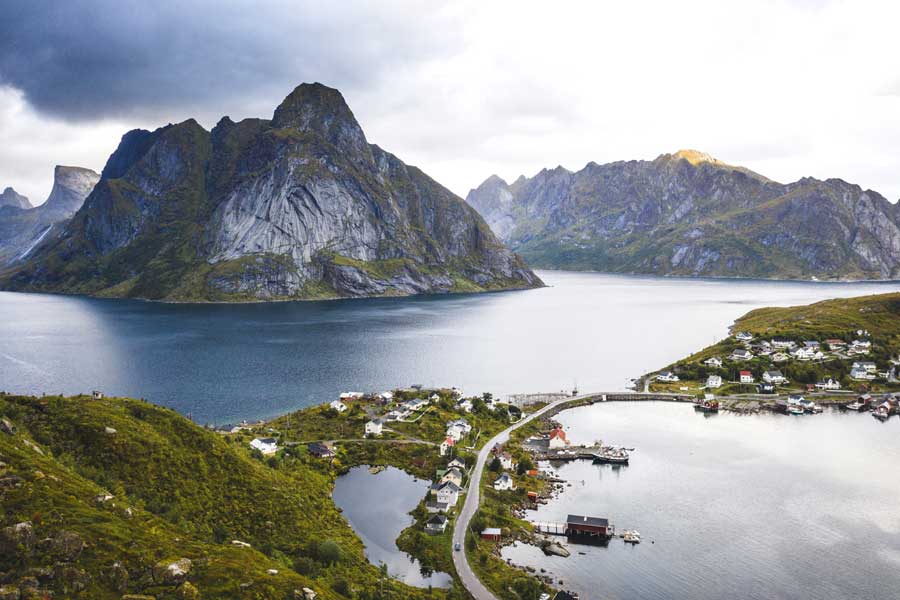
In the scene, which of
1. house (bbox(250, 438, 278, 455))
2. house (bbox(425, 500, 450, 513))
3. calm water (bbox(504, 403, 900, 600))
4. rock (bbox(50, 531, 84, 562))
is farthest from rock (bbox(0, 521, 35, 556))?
house (bbox(250, 438, 278, 455))

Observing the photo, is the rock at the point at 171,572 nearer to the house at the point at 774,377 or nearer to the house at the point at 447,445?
the house at the point at 447,445

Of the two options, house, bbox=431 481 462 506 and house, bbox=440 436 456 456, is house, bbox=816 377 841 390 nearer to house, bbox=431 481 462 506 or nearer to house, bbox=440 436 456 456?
house, bbox=440 436 456 456

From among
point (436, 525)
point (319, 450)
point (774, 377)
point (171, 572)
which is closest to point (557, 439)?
point (436, 525)

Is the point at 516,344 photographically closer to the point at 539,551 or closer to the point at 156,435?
the point at 539,551

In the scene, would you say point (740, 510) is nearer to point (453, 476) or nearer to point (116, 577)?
point (453, 476)

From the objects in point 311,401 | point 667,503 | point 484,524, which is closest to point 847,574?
point 667,503

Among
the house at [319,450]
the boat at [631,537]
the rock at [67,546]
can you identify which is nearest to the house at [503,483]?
the boat at [631,537]
